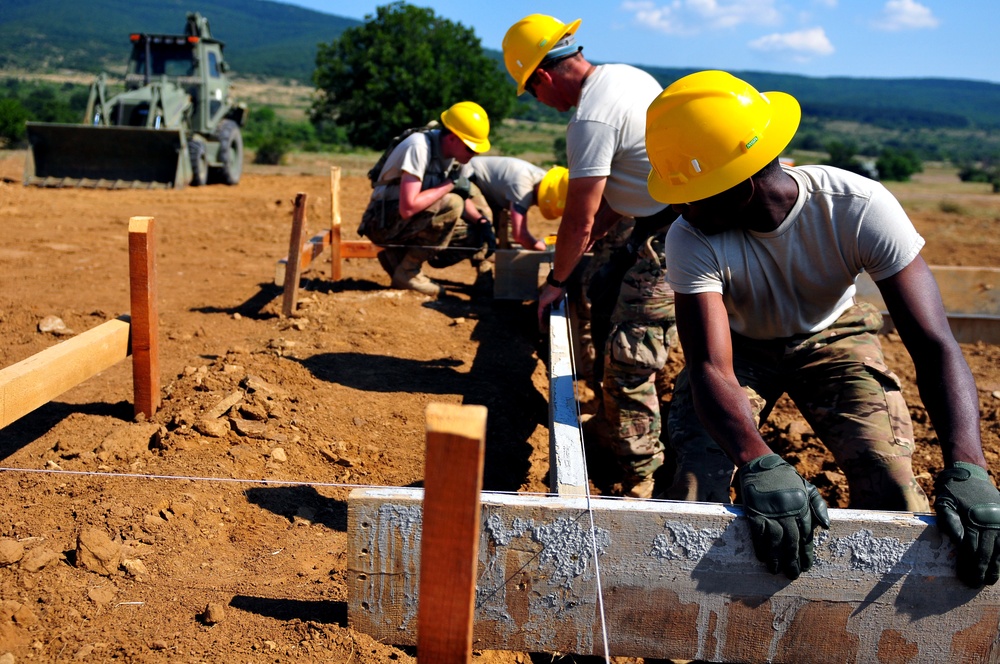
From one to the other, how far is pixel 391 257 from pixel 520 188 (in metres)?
1.17

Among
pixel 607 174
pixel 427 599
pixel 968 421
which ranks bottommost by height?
pixel 427 599

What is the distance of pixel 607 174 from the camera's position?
155 inches

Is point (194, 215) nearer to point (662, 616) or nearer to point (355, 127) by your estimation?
point (662, 616)

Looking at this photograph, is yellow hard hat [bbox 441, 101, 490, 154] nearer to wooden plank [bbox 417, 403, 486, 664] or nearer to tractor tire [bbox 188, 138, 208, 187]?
wooden plank [bbox 417, 403, 486, 664]

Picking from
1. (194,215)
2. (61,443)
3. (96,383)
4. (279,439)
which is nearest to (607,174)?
(279,439)

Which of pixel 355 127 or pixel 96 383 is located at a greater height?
pixel 355 127

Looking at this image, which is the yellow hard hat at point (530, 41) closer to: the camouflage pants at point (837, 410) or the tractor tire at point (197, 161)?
the camouflage pants at point (837, 410)

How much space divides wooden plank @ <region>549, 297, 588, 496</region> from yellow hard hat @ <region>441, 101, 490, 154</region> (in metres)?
2.09

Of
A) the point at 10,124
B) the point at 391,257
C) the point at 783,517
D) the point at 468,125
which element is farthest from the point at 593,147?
the point at 10,124

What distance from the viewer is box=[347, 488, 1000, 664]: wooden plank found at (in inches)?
87.7

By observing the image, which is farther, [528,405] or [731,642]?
[528,405]

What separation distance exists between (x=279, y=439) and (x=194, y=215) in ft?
27.1

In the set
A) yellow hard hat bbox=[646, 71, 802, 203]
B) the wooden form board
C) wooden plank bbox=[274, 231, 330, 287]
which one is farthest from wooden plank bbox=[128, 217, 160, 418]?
the wooden form board

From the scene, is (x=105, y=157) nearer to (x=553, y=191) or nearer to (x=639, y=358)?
(x=553, y=191)
